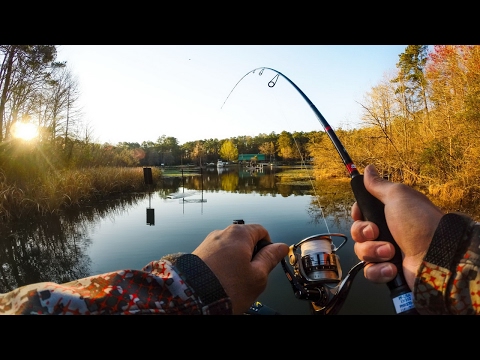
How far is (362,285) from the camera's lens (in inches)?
133

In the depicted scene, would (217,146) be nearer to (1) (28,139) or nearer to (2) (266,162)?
(2) (266,162)

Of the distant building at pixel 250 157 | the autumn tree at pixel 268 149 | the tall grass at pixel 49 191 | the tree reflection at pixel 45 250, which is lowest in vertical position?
the tree reflection at pixel 45 250

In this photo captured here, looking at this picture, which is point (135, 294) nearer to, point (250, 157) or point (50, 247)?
point (50, 247)

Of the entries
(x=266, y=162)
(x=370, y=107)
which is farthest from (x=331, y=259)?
(x=266, y=162)

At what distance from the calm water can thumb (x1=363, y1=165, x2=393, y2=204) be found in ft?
7.36

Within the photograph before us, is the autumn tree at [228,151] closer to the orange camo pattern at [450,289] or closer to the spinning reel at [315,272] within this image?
the spinning reel at [315,272]

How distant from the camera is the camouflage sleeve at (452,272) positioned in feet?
2.03

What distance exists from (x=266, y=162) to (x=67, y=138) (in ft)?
138

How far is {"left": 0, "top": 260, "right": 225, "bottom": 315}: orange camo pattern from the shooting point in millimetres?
447

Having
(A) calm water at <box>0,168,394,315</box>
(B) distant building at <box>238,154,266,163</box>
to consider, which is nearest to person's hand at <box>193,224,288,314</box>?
(A) calm water at <box>0,168,394,315</box>

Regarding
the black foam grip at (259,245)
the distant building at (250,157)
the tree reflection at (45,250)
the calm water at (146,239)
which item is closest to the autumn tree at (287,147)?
the distant building at (250,157)

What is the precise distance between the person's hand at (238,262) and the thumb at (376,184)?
48 cm

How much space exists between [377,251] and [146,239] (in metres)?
5.48

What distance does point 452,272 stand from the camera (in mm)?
639
